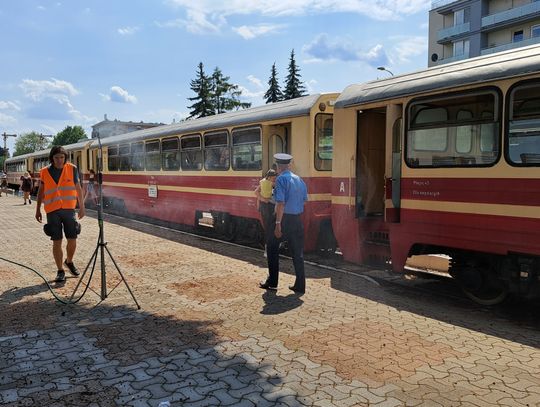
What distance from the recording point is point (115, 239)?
11633 millimetres

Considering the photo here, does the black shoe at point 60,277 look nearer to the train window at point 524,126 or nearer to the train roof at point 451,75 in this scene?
the train roof at point 451,75

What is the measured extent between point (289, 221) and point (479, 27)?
136 ft

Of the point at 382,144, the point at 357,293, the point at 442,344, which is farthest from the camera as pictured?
the point at 382,144

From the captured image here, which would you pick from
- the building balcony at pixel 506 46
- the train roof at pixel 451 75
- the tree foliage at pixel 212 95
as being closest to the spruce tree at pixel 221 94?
the tree foliage at pixel 212 95

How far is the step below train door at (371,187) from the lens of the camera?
7929mm

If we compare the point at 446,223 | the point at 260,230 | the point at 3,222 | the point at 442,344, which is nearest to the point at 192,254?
the point at 260,230

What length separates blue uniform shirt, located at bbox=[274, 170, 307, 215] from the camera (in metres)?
6.66

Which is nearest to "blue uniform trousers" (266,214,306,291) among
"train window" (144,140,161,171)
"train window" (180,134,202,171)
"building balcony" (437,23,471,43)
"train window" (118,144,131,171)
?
"train window" (180,134,202,171)

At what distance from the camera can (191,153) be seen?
43.2 ft

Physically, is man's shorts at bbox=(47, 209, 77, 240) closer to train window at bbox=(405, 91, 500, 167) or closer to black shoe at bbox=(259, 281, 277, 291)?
black shoe at bbox=(259, 281, 277, 291)

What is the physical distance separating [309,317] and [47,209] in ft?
13.9

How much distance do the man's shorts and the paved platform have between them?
0.70 m

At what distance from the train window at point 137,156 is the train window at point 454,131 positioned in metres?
11.1

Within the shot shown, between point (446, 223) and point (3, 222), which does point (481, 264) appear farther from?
point (3, 222)
